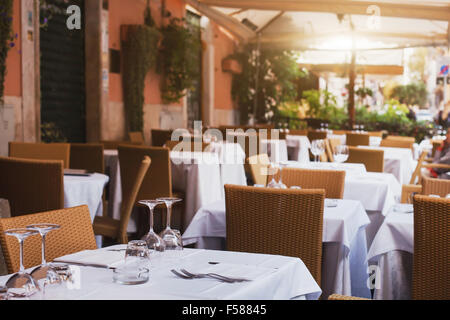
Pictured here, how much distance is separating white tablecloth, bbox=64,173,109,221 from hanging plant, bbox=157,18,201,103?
6.09 meters

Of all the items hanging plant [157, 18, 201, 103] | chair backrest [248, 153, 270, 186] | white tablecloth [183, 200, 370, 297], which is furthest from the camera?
hanging plant [157, 18, 201, 103]

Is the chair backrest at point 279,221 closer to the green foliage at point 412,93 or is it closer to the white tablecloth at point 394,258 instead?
the white tablecloth at point 394,258

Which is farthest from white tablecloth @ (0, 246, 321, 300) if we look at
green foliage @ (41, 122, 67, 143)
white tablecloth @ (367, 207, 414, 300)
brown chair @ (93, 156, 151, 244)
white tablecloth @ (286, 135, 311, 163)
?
white tablecloth @ (286, 135, 311, 163)

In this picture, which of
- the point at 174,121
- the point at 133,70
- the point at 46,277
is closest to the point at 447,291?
the point at 46,277

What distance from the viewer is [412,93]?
22688 mm

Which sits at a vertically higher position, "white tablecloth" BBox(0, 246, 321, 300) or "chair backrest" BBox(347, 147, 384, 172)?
"chair backrest" BBox(347, 147, 384, 172)

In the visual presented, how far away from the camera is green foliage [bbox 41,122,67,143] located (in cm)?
764

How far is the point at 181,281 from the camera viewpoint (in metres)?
1.67

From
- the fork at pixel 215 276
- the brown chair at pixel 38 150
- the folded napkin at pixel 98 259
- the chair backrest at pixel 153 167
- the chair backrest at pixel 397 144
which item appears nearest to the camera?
the fork at pixel 215 276

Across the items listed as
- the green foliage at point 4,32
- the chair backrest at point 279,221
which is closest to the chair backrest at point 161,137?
the green foliage at point 4,32

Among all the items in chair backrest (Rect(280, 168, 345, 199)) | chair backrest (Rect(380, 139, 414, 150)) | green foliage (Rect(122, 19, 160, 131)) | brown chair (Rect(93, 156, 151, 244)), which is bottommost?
brown chair (Rect(93, 156, 151, 244))

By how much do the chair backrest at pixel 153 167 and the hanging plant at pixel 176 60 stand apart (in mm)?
5431

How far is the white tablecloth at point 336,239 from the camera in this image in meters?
2.90

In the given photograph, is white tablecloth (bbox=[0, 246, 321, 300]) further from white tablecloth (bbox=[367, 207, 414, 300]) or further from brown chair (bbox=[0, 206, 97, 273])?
white tablecloth (bbox=[367, 207, 414, 300])
